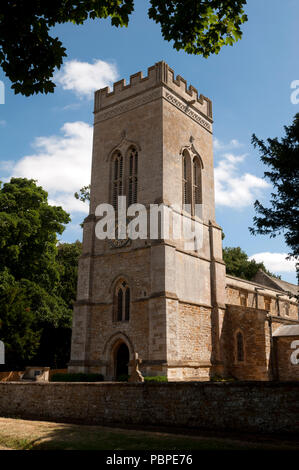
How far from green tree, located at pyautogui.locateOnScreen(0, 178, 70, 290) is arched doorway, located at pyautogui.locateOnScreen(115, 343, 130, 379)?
9.65m

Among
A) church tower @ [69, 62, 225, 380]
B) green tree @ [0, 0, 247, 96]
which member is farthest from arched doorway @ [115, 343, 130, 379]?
green tree @ [0, 0, 247, 96]

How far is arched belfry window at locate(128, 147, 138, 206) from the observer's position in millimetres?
24438

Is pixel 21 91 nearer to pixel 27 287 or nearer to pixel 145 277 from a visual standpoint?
pixel 145 277

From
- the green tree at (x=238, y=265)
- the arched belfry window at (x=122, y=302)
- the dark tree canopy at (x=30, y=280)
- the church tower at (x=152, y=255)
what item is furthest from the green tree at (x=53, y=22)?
the green tree at (x=238, y=265)

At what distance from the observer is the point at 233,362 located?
2394 centimetres

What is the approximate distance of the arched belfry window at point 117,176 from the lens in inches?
997

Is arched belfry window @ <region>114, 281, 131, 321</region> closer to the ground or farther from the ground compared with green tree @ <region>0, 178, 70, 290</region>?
closer to the ground

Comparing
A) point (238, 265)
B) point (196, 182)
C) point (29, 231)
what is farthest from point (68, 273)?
point (238, 265)

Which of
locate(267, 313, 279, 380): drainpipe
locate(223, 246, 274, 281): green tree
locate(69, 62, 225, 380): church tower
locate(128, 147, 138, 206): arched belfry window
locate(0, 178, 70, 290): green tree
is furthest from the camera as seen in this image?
locate(223, 246, 274, 281): green tree

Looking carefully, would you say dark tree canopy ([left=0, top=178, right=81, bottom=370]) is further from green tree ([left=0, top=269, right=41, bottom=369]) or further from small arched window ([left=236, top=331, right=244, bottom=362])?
small arched window ([left=236, top=331, right=244, bottom=362])

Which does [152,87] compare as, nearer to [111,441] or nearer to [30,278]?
[30,278]

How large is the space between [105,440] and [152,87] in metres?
20.7

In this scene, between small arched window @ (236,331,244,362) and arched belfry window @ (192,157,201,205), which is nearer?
small arched window @ (236,331,244,362)

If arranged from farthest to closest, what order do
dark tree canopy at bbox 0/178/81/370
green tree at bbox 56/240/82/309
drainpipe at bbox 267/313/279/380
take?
green tree at bbox 56/240/82/309
dark tree canopy at bbox 0/178/81/370
drainpipe at bbox 267/313/279/380
